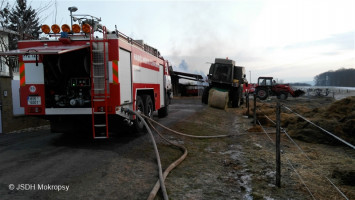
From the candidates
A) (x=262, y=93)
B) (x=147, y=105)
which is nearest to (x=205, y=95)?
(x=262, y=93)

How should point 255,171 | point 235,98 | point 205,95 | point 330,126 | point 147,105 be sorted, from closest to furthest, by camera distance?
point 255,171 < point 147,105 < point 330,126 < point 235,98 < point 205,95

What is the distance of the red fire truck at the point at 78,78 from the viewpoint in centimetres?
676

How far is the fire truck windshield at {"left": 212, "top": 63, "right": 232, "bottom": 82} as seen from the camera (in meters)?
21.0

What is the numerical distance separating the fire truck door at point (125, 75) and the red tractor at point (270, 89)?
25.9 meters

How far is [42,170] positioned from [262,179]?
14.2 ft

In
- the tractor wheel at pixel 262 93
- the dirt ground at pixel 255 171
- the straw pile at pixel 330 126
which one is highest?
the tractor wheel at pixel 262 93

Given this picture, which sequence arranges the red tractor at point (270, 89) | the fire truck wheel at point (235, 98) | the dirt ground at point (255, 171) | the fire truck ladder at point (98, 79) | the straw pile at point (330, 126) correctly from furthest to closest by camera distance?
the red tractor at point (270, 89) < the fire truck wheel at point (235, 98) < the straw pile at point (330, 126) < the fire truck ladder at point (98, 79) < the dirt ground at point (255, 171)

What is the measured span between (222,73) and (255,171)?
611 inches

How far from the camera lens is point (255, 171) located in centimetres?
616

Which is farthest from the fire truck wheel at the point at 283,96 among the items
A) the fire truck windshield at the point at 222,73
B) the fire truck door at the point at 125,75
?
the fire truck door at the point at 125,75

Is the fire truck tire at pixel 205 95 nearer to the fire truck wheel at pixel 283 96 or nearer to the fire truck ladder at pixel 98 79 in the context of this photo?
the fire truck wheel at pixel 283 96

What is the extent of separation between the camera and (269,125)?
1320cm

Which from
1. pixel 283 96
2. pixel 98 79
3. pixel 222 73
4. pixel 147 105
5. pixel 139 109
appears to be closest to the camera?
pixel 98 79

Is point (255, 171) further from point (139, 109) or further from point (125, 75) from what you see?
point (139, 109)
